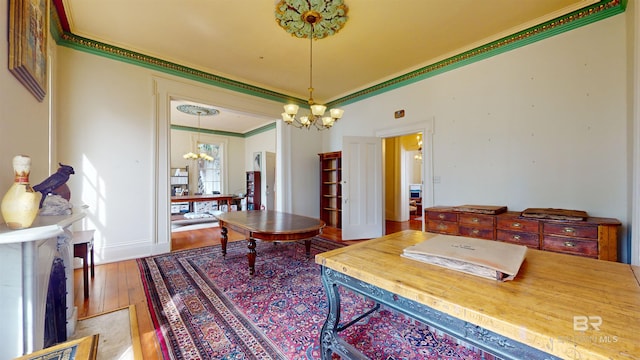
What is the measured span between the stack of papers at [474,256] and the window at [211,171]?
8.49 m

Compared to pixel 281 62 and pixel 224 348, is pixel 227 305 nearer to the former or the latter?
pixel 224 348

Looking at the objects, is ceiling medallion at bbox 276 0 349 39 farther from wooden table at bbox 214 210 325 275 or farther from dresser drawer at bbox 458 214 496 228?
dresser drawer at bbox 458 214 496 228

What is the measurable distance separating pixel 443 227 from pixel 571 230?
47.3 inches

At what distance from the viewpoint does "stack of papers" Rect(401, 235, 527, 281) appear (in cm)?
91

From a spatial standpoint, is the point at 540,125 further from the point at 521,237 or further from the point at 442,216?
the point at 442,216

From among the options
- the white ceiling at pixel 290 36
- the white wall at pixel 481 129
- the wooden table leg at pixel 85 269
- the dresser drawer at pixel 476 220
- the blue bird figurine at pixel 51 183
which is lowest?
the wooden table leg at pixel 85 269

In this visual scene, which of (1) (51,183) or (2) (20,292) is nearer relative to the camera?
(2) (20,292)

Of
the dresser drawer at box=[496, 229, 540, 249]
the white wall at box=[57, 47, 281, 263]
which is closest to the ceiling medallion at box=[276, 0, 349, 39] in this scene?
the white wall at box=[57, 47, 281, 263]

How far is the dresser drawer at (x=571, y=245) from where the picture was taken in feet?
7.21

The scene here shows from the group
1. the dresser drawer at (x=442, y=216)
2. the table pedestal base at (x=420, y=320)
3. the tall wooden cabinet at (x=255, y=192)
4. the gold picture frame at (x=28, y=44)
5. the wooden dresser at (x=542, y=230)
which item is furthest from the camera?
the tall wooden cabinet at (x=255, y=192)

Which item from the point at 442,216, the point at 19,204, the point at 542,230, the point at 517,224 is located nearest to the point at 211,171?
the point at 442,216

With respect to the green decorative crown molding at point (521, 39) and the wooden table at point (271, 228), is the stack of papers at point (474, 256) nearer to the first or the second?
the wooden table at point (271, 228)

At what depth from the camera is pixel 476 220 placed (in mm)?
2912

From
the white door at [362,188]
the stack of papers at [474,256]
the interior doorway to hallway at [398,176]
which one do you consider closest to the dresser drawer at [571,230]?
the stack of papers at [474,256]
